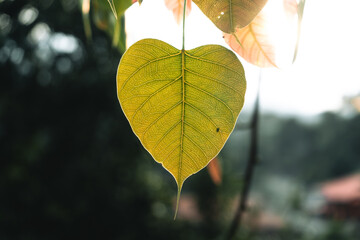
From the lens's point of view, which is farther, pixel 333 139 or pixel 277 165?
pixel 277 165

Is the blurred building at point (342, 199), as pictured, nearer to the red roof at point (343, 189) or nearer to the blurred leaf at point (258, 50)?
the red roof at point (343, 189)

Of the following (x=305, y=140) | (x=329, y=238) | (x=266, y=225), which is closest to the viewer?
(x=329, y=238)

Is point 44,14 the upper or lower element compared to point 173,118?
lower

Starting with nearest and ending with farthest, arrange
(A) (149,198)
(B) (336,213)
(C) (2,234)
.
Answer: (C) (2,234) → (A) (149,198) → (B) (336,213)

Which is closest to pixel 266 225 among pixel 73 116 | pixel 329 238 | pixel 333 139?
pixel 333 139

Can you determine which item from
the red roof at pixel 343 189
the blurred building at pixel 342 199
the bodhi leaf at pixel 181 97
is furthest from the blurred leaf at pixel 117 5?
the red roof at pixel 343 189

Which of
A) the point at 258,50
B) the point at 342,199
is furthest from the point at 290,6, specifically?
the point at 342,199

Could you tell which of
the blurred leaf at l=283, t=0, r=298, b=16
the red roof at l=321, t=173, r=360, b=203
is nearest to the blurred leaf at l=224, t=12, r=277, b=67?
the blurred leaf at l=283, t=0, r=298, b=16

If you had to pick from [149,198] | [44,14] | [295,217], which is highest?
[44,14]

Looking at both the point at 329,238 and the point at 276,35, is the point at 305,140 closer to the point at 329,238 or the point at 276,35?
the point at 329,238
